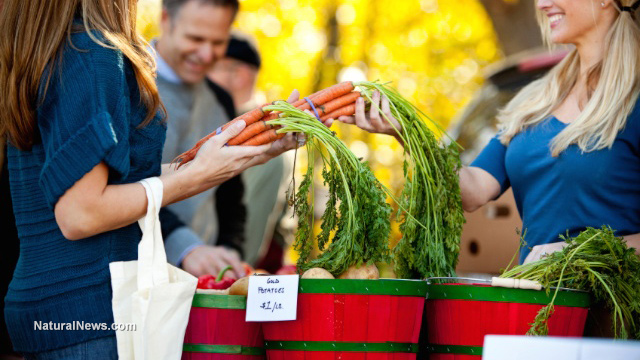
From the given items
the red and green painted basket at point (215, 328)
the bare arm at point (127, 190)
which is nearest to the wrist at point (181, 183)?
the bare arm at point (127, 190)

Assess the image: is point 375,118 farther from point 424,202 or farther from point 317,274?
point 317,274

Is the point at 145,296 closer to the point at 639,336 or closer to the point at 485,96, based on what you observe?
the point at 639,336

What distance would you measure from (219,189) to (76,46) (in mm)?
2778

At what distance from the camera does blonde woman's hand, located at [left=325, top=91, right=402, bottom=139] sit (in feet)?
8.73

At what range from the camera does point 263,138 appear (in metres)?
2.52

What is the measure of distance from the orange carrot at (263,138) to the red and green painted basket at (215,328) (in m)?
0.49

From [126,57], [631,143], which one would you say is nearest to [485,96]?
[631,143]

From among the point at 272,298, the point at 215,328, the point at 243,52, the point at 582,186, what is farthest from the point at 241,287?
the point at 243,52

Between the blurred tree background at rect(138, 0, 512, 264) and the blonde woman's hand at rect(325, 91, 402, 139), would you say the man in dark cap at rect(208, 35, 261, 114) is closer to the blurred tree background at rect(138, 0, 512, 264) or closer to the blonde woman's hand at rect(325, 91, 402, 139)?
the blonde woman's hand at rect(325, 91, 402, 139)

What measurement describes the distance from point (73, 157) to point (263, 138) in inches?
26.1

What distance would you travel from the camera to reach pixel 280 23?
12172 mm

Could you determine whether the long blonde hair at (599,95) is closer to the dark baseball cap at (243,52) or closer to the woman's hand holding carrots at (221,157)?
the woman's hand holding carrots at (221,157)

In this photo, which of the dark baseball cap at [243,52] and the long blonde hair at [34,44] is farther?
the dark baseball cap at [243,52]

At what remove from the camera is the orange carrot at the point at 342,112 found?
8.67 feet
